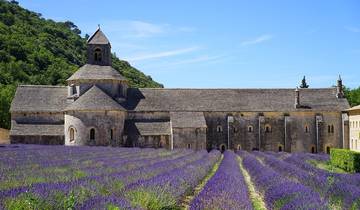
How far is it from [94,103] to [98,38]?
9.99 metres

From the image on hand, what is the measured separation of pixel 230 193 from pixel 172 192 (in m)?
1.62

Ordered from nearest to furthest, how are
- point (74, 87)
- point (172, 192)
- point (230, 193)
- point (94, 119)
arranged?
point (230, 193), point (172, 192), point (94, 119), point (74, 87)

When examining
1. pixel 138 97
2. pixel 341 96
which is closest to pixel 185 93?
pixel 138 97

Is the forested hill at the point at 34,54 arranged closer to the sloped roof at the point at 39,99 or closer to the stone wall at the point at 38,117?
the sloped roof at the point at 39,99

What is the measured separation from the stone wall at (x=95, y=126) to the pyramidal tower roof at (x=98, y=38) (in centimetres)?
954

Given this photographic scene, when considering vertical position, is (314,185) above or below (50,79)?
below

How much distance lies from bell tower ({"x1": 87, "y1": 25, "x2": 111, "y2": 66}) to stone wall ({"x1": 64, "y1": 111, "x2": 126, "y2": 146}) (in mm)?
7567

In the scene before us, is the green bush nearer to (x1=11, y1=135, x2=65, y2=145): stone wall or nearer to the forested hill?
(x1=11, y1=135, x2=65, y2=145): stone wall

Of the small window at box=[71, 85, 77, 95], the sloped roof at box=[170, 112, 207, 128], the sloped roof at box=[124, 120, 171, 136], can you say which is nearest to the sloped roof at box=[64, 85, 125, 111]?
the sloped roof at box=[124, 120, 171, 136]

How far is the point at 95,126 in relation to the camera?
143 ft

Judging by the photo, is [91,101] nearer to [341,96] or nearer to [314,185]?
[341,96]

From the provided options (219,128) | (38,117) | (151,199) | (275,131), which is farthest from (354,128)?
(151,199)

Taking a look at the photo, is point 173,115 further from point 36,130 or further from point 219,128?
point 36,130

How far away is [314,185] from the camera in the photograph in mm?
14258
